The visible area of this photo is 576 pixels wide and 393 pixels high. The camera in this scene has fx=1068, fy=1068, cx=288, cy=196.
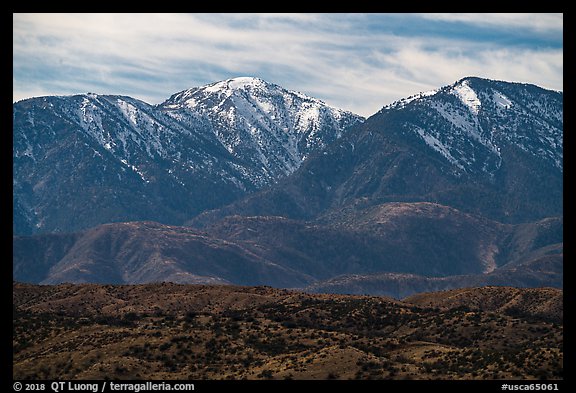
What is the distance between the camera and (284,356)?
136500 millimetres
